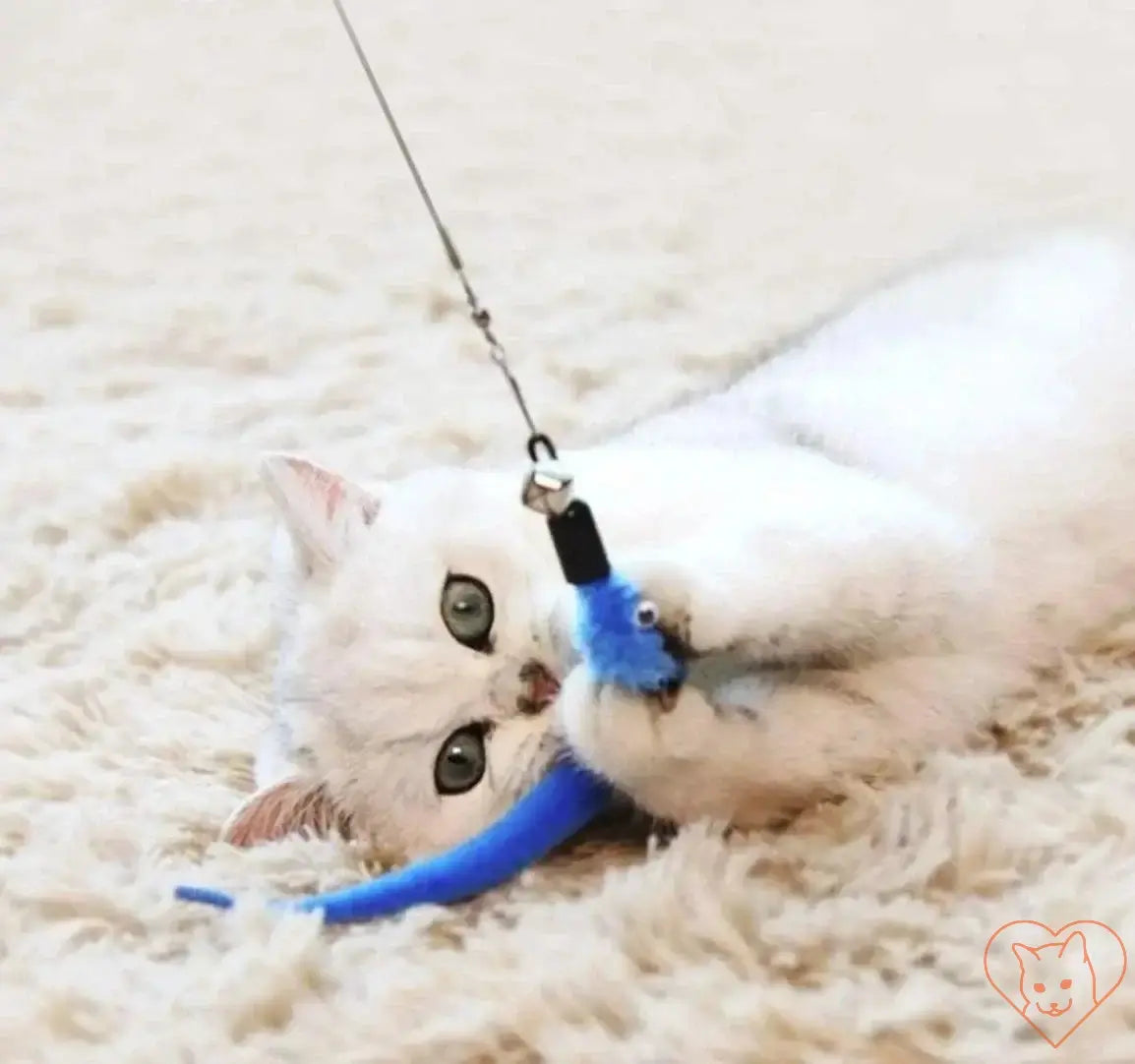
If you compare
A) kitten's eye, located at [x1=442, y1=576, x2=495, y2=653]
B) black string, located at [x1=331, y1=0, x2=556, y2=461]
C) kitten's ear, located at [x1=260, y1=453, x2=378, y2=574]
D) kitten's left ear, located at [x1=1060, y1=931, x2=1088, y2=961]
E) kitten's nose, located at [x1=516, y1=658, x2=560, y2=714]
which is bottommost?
kitten's left ear, located at [x1=1060, y1=931, x2=1088, y2=961]

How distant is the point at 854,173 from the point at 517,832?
139 cm

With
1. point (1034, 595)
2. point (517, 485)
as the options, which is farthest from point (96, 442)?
point (1034, 595)

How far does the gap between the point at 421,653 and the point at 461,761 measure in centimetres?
8

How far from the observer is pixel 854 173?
81.6 inches

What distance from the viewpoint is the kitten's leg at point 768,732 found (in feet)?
2.86

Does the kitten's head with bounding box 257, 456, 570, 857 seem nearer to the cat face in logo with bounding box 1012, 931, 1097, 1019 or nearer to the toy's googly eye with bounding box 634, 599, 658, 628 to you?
the toy's googly eye with bounding box 634, 599, 658, 628

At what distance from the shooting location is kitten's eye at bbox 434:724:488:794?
1.02 m

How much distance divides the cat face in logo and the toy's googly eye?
26 cm

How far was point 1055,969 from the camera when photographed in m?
0.75

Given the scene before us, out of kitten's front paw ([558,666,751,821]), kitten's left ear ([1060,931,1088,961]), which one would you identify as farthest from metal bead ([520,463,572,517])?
kitten's left ear ([1060,931,1088,961])

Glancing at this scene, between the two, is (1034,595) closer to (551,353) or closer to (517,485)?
(517,485)

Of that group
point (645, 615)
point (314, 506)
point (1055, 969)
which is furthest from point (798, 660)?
point (314, 506)

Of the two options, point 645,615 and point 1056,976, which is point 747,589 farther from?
point 1056,976

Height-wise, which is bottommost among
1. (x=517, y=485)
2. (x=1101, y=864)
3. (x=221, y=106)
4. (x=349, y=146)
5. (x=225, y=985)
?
(x=1101, y=864)
